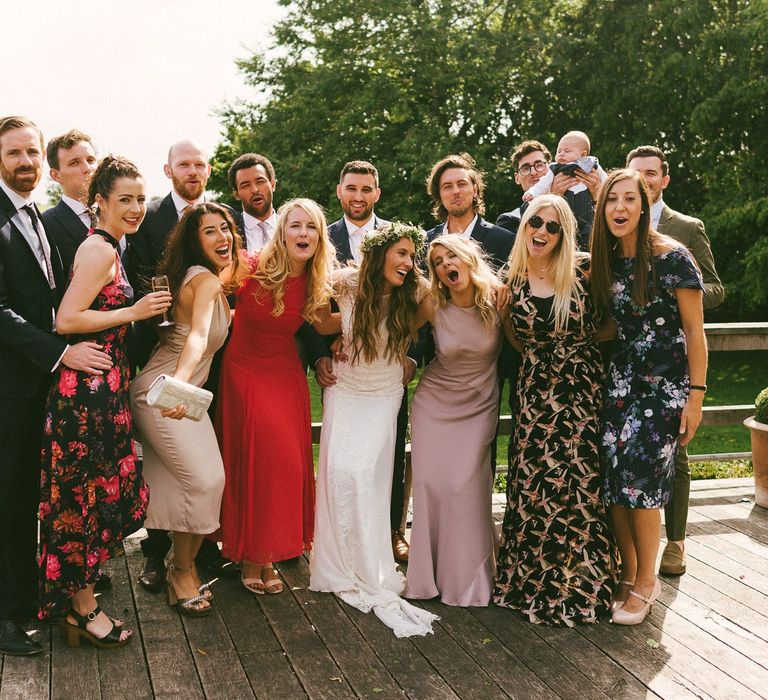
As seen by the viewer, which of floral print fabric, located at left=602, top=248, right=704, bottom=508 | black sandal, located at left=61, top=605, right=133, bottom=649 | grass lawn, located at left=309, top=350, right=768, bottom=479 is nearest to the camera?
black sandal, located at left=61, top=605, right=133, bottom=649

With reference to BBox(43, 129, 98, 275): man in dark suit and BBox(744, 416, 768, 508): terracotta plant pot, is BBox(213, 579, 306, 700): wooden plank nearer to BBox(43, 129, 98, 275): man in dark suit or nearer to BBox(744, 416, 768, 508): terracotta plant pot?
BBox(43, 129, 98, 275): man in dark suit

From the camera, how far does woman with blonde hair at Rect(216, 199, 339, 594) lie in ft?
13.8

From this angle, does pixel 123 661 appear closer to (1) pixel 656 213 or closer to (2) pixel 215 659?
(2) pixel 215 659

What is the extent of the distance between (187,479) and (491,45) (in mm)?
15509

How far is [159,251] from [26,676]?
2.19m

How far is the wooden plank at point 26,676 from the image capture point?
3264 millimetres

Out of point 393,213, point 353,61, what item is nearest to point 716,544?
point 393,213

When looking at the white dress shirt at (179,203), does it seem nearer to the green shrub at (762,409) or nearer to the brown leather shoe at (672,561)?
the brown leather shoe at (672,561)

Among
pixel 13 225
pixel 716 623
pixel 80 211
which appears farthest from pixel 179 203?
pixel 716 623

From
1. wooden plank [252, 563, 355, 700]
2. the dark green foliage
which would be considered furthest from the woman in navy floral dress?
the dark green foliage

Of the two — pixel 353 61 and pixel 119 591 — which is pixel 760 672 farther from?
pixel 353 61

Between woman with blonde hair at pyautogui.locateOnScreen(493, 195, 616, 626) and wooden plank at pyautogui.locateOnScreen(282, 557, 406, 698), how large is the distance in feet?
2.64

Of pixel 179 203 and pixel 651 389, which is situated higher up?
pixel 179 203

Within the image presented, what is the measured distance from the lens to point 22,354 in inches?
142
